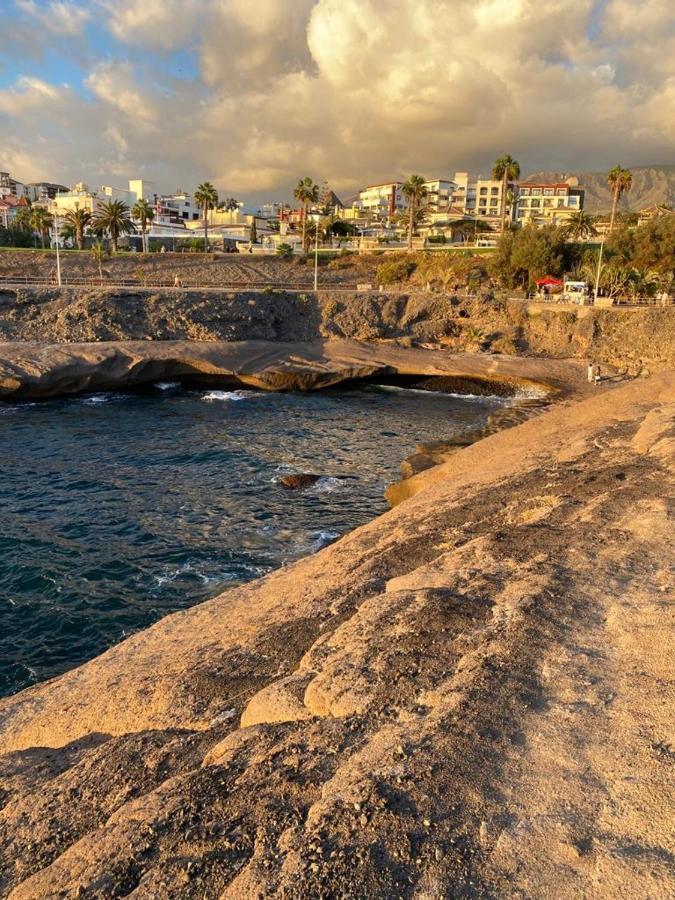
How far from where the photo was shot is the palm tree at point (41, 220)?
85.5m

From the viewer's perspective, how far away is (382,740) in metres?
6.25

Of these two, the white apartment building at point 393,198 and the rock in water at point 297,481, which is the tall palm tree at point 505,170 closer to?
the white apartment building at point 393,198

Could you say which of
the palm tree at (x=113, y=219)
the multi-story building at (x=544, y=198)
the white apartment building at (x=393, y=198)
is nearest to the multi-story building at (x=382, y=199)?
the white apartment building at (x=393, y=198)

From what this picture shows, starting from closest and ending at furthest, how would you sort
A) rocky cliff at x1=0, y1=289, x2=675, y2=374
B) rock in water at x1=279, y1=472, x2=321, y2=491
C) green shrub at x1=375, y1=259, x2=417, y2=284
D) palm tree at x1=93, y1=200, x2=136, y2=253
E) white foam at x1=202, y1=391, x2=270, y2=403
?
rock in water at x1=279, y1=472, x2=321, y2=491
white foam at x1=202, y1=391, x2=270, y2=403
rocky cliff at x1=0, y1=289, x2=675, y2=374
green shrub at x1=375, y1=259, x2=417, y2=284
palm tree at x1=93, y1=200, x2=136, y2=253

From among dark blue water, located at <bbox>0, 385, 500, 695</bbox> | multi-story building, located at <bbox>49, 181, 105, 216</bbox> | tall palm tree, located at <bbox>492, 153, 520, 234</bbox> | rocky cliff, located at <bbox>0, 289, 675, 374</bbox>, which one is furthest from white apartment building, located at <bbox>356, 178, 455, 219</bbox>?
dark blue water, located at <bbox>0, 385, 500, 695</bbox>

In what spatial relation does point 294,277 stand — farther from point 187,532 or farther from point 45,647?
point 45,647

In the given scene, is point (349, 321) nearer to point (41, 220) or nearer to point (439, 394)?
point (439, 394)

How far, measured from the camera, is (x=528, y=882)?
470cm

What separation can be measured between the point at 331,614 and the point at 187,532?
11.5 metres

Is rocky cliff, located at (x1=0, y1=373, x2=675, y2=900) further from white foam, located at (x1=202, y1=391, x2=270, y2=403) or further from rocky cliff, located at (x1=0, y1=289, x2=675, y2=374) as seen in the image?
rocky cliff, located at (x1=0, y1=289, x2=675, y2=374)

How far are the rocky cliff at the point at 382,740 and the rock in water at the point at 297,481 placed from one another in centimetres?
1251

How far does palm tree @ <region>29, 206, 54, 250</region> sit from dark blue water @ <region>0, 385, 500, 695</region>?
59.0 m

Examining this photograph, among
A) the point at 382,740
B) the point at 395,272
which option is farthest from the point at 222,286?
the point at 382,740

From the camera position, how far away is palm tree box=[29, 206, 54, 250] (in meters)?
85.5
